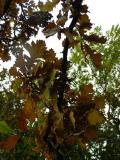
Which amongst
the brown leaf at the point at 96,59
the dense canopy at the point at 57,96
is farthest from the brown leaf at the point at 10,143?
the brown leaf at the point at 96,59

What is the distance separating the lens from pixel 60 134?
1.81 m

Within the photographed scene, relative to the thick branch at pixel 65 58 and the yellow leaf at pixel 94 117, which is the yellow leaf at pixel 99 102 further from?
the thick branch at pixel 65 58

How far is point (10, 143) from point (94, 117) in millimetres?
410

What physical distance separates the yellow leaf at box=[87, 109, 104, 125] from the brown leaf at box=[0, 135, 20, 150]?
0.35 m

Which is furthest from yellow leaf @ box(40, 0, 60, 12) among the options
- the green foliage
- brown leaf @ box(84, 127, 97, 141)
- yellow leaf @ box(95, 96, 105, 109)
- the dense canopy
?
the green foliage

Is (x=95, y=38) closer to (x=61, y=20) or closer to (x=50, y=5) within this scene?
(x=61, y=20)

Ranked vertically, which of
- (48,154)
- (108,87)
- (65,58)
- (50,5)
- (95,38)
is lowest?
(48,154)

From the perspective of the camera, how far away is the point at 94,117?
1.79 metres

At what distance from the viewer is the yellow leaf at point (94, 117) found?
1.78 metres

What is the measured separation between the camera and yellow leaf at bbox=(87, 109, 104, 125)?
5.83 ft

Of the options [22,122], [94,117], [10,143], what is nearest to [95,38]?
[94,117]

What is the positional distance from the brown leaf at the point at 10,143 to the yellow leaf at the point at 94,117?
349 mm

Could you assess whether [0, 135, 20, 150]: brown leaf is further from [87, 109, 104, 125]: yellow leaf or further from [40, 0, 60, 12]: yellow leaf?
[40, 0, 60, 12]: yellow leaf

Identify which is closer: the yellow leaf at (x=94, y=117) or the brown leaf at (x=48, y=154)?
the brown leaf at (x=48, y=154)
